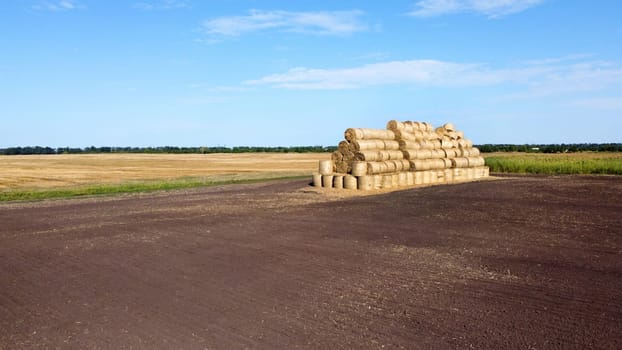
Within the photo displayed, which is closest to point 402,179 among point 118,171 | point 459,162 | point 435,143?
point 435,143

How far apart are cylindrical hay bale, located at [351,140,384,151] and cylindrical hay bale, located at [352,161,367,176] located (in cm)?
74

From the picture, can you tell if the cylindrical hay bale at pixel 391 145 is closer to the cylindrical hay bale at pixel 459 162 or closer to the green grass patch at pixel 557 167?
the cylindrical hay bale at pixel 459 162

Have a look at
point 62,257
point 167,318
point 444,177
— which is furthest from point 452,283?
point 444,177

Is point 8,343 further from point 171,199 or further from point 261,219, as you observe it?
point 171,199

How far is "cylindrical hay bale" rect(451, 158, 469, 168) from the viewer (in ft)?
102

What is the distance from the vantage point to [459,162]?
1235 inches

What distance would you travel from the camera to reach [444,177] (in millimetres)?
30172

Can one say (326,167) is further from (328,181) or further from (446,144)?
(446,144)

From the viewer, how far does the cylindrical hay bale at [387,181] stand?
2538cm

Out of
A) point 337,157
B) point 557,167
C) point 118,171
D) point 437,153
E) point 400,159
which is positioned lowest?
point 118,171

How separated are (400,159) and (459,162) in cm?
554

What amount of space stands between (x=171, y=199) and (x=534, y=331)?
60.3 ft

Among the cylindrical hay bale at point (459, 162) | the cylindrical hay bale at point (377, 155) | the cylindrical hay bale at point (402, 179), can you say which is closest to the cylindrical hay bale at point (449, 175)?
the cylindrical hay bale at point (459, 162)

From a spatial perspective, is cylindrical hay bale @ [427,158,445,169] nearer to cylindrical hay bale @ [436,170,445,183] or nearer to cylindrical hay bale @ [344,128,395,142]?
cylindrical hay bale @ [436,170,445,183]
